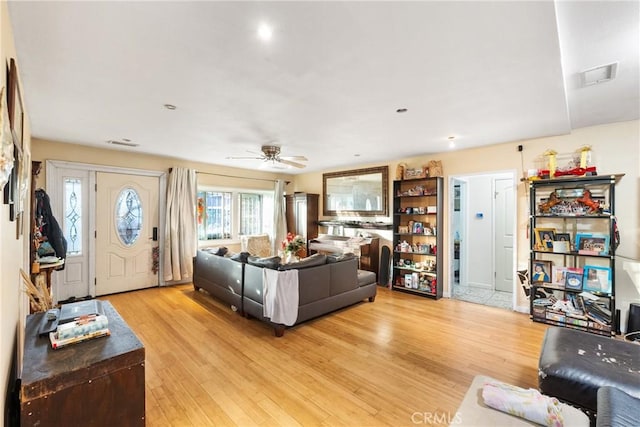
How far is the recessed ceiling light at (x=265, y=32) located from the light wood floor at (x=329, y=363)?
225cm

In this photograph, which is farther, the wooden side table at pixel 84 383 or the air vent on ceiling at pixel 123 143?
the air vent on ceiling at pixel 123 143

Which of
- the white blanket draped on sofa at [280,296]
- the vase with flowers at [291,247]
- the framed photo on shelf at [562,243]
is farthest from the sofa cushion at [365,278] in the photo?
the framed photo on shelf at [562,243]

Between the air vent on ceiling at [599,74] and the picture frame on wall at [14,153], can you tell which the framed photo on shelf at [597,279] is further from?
the picture frame on wall at [14,153]

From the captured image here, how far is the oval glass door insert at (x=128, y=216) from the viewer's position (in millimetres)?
4992

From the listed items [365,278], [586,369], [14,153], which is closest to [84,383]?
[14,153]

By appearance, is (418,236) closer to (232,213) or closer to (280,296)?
(280,296)

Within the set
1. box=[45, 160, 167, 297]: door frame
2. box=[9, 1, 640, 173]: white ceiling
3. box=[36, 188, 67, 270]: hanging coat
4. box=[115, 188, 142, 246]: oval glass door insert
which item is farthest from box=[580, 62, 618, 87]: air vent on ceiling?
box=[115, 188, 142, 246]: oval glass door insert

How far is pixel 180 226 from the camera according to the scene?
5484 mm

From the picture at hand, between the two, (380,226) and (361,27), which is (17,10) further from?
(380,226)

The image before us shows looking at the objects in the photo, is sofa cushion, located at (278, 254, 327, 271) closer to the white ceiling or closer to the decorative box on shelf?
the white ceiling

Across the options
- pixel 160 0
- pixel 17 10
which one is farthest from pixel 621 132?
pixel 17 10

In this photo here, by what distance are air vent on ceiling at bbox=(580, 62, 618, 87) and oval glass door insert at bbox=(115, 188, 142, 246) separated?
6.21 metres

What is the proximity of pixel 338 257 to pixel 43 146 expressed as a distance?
470 centimetres

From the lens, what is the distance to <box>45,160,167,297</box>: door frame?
4.33 metres
